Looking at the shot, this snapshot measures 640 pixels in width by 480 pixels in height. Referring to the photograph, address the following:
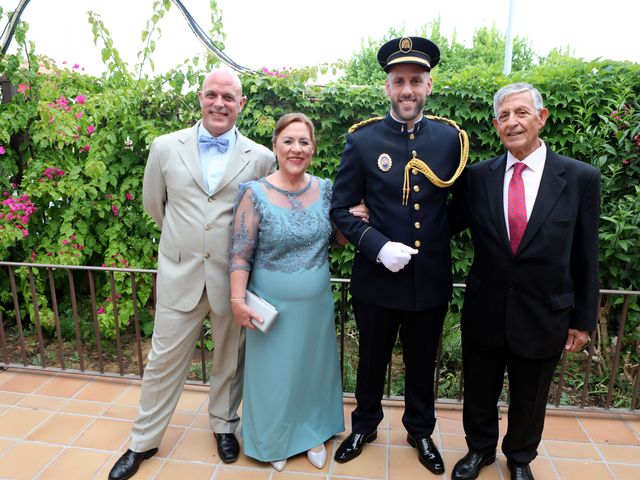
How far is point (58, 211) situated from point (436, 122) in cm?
343

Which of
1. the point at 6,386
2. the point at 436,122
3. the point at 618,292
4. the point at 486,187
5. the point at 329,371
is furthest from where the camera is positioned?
the point at 6,386

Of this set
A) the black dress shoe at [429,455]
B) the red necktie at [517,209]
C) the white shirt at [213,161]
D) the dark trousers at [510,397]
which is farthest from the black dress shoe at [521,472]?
the white shirt at [213,161]

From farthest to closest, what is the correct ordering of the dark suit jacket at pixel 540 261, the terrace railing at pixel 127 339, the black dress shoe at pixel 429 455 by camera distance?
the terrace railing at pixel 127 339
the black dress shoe at pixel 429 455
the dark suit jacket at pixel 540 261

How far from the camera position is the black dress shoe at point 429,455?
2416mm

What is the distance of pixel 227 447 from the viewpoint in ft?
8.31

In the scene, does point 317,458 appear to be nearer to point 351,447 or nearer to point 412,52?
point 351,447

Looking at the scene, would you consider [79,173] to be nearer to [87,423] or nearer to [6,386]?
[6,386]

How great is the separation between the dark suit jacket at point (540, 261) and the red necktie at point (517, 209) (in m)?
0.03

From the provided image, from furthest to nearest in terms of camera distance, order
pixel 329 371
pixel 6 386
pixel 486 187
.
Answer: pixel 6 386
pixel 329 371
pixel 486 187

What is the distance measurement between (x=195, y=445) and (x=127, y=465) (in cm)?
37

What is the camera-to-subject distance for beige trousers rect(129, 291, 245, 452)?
93.1 inches

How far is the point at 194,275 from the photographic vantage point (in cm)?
231

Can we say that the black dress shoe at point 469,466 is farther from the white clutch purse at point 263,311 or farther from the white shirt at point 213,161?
the white shirt at point 213,161

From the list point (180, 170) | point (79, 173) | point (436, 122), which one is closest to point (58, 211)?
point (79, 173)
